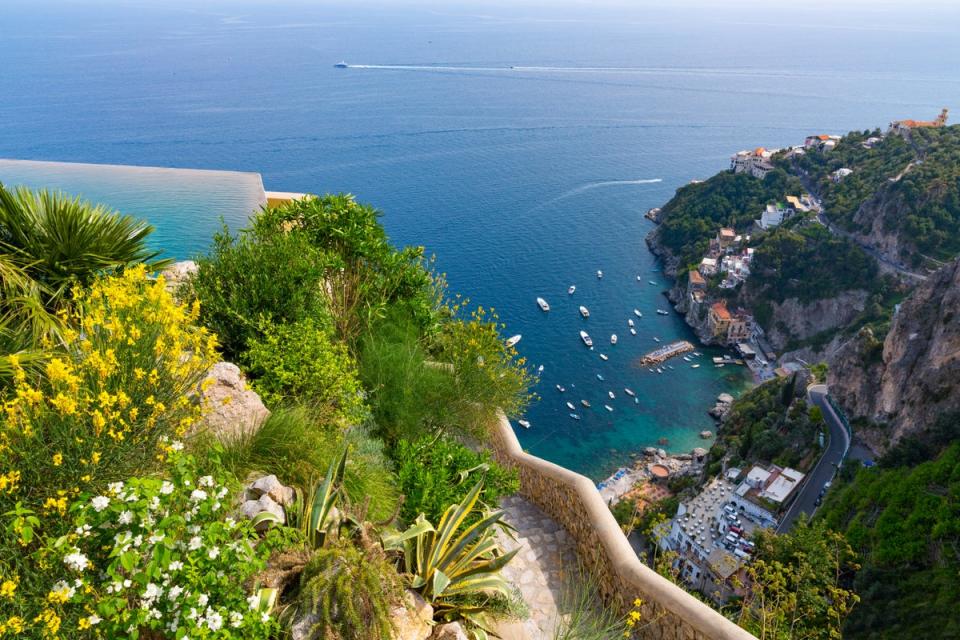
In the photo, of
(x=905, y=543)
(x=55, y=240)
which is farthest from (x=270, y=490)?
(x=905, y=543)

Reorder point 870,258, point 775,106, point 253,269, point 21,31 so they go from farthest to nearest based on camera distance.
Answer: point 21,31 < point 775,106 < point 870,258 < point 253,269

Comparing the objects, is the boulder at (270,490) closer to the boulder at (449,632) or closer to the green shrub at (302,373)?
the boulder at (449,632)

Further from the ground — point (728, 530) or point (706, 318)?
point (706, 318)

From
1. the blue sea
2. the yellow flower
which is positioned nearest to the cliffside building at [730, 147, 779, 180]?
the blue sea

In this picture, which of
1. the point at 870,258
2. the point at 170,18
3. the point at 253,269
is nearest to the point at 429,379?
the point at 253,269

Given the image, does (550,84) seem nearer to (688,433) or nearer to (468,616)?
(688,433)

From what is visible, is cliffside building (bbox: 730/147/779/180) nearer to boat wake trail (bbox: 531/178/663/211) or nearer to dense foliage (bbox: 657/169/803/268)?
dense foliage (bbox: 657/169/803/268)
